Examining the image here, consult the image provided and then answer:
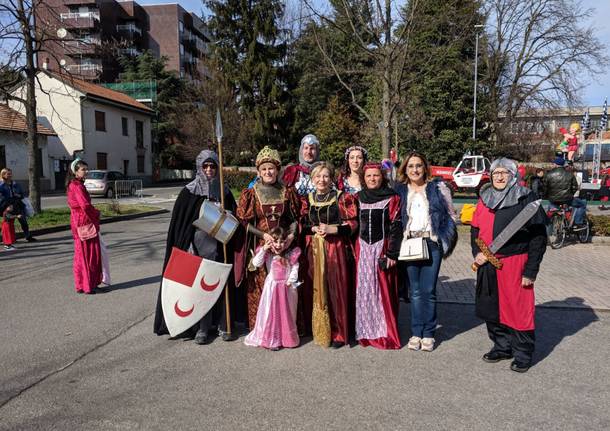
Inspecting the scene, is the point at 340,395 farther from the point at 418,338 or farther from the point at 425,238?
the point at 425,238

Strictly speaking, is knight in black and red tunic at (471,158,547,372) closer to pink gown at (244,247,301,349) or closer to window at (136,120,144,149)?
pink gown at (244,247,301,349)

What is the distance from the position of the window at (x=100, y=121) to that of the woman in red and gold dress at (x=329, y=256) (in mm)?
33540

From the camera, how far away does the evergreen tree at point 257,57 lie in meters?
34.4

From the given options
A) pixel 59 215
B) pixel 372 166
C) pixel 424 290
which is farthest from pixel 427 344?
pixel 59 215

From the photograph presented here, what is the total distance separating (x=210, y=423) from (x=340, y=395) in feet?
3.15

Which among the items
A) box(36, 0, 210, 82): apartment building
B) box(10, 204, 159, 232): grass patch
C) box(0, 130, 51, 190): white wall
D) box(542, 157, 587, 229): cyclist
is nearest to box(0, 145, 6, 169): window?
box(0, 130, 51, 190): white wall

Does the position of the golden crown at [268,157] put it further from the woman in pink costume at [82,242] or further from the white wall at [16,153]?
the white wall at [16,153]

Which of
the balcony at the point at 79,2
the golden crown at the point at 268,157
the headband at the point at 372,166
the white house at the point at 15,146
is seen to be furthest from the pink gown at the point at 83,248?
the balcony at the point at 79,2

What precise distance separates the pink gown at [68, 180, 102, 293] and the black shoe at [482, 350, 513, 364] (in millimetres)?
4976

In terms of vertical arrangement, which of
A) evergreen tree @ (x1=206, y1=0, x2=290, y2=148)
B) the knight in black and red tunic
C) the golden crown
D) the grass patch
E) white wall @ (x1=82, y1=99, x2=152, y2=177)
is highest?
evergreen tree @ (x1=206, y1=0, x2=290, y2=148)

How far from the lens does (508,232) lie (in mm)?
3770

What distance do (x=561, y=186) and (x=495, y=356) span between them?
677 centimetres

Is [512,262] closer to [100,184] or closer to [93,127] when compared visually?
[100,184]

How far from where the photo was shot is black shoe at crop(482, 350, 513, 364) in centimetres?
404
